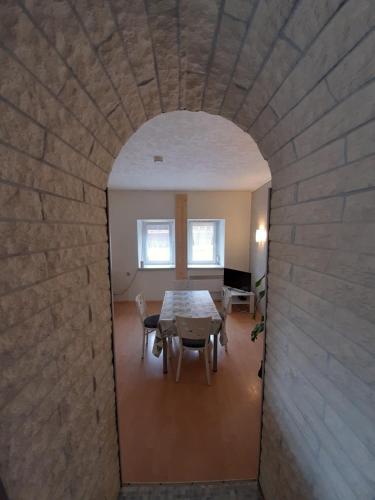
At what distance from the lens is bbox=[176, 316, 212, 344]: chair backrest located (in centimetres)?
222

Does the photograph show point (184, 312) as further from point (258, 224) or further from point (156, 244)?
point (156, 244)

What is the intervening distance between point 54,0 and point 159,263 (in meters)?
4.74

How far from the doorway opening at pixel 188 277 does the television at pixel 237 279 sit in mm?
254

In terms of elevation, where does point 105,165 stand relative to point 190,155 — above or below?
below

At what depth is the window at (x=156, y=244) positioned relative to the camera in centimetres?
495

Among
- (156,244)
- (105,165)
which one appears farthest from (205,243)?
(105,165)

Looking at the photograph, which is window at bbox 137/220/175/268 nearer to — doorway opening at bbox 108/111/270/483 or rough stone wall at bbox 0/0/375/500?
doorway opening at bbox 108/111/270/483

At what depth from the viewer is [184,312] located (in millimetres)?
2654

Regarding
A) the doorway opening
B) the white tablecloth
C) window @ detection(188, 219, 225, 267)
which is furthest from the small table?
the white tablecloth

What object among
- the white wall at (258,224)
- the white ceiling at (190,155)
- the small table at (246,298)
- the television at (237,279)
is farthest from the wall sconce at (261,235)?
the small table at (246,298)

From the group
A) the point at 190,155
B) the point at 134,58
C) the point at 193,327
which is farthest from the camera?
the point at 190,155

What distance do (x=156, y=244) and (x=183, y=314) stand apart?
272cm

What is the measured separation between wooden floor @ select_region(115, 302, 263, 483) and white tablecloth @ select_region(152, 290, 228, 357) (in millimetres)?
394

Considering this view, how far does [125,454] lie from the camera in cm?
163
